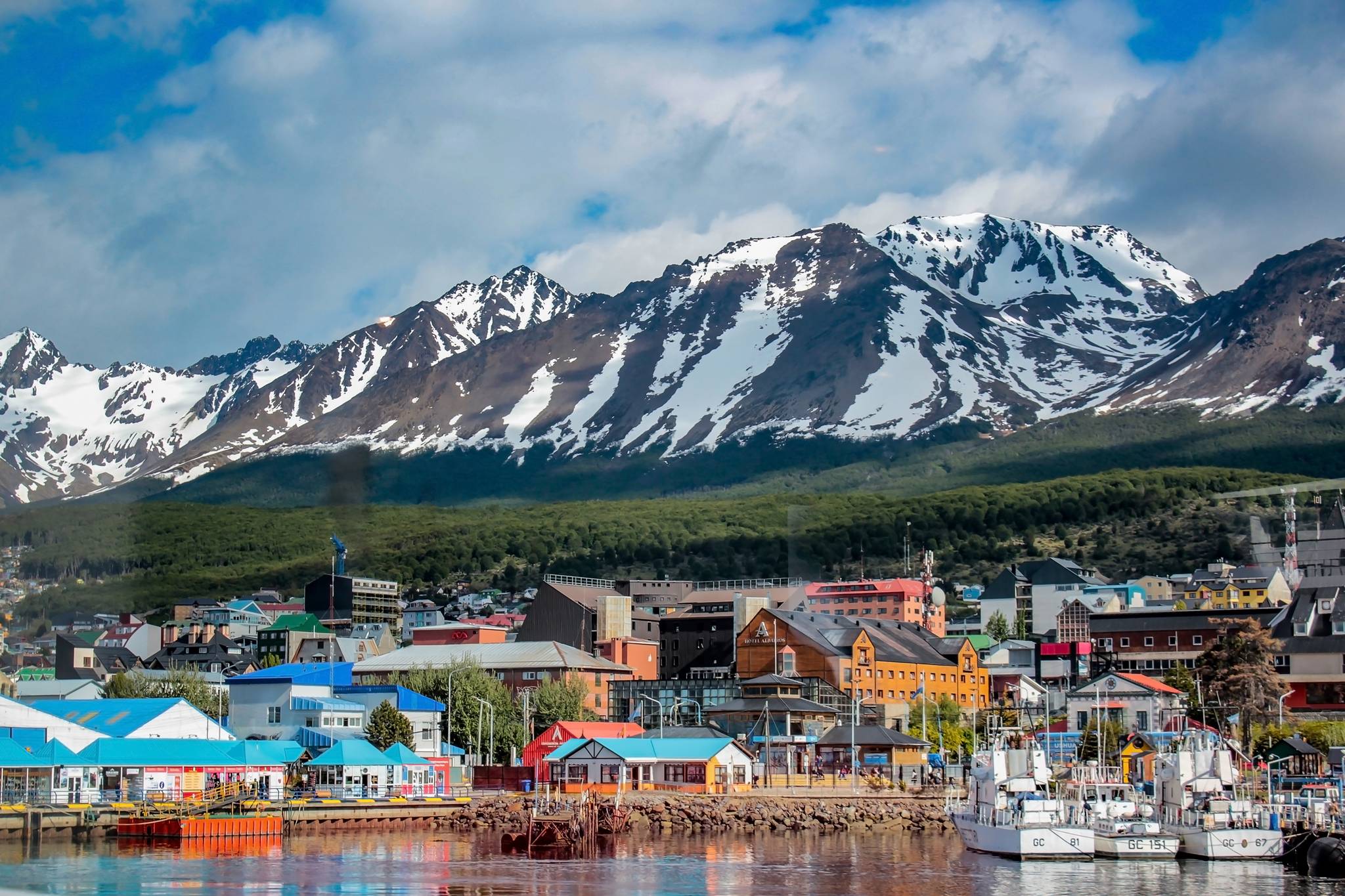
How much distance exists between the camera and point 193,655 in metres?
160

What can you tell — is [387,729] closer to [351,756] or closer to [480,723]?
[480,723]

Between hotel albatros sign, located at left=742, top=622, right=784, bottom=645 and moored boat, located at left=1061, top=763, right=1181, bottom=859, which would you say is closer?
moored boat, located at left=1061, top=763, right=1181, bottom=859

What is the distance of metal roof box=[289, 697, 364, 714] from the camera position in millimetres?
100562

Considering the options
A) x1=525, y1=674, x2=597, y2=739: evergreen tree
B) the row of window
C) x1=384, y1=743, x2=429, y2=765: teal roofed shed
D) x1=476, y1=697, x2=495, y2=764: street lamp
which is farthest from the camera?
the row of window

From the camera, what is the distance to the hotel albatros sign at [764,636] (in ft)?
397

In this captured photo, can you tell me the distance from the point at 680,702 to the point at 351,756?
33.1 metres

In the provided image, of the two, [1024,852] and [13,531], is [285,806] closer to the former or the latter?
[1024,852]

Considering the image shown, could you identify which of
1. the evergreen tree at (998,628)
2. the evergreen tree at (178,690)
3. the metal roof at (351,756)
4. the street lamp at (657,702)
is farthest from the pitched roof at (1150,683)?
the evergreen tree at (178,690)

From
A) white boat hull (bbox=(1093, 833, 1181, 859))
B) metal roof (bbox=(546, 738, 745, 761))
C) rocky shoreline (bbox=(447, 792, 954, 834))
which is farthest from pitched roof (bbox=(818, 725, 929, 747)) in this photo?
white boat hull (bbox=(1093, 833, 1181, 859))

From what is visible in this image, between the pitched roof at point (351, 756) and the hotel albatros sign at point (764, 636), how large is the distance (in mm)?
38938

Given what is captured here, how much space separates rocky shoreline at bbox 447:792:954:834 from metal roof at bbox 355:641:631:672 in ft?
108

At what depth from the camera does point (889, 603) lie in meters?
175

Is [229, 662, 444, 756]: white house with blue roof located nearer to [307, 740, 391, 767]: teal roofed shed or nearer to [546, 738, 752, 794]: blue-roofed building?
[307, 740, 391, 767]: teal roofed shed

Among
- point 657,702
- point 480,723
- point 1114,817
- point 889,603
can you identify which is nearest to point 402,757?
point 480,723
